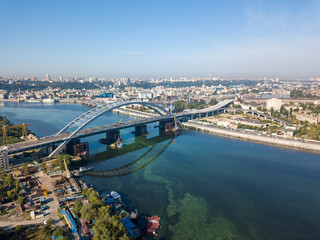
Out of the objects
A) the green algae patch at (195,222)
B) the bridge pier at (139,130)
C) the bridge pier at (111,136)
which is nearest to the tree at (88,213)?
the green algae patch at (195,222)

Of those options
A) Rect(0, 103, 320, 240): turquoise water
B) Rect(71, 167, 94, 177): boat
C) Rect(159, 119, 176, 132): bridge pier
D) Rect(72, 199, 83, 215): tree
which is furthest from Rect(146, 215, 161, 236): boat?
Rect(159, 119, 176, 132): bridge pier

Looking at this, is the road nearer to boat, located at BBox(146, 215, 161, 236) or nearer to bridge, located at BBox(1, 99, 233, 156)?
boat, located at BBox(146, 215, 161, 236)

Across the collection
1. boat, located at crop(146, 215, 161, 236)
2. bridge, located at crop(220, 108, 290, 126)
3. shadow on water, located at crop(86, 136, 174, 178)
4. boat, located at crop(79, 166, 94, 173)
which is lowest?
shadow on water, located at crop(86, 136, 174, 178)

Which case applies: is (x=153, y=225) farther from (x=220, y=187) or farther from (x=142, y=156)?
(x=142, y=156)

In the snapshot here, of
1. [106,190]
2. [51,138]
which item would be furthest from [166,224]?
[51,138]

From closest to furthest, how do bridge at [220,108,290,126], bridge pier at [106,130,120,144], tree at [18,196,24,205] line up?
tree at [18,196,24,205] → bridge pier at [106,130,120,144] → bridge at [220,108,290,126]

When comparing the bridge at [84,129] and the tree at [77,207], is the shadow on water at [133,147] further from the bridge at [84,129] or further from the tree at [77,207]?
the tree at [77,207]
